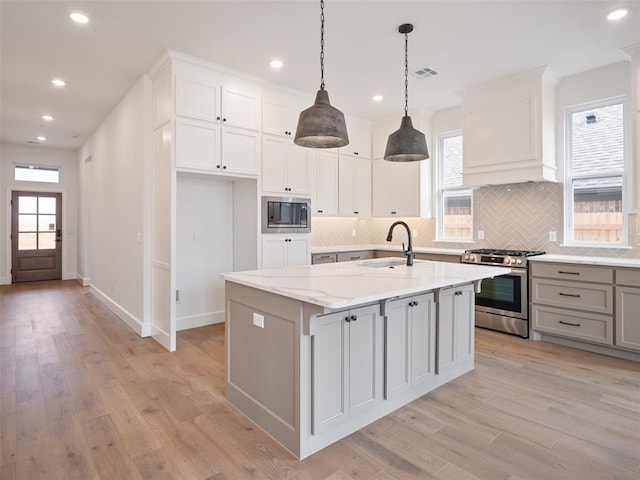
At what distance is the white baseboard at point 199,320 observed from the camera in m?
4.46

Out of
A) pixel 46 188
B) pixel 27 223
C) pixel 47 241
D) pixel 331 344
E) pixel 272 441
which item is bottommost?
pixel 272 441

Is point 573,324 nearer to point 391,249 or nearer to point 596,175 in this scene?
point 596,175

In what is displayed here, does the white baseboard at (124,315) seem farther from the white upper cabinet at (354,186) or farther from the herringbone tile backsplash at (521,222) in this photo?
the white upper cabinet at (354,186)

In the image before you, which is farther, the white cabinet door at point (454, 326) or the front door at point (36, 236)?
the front door at point (36, 236)

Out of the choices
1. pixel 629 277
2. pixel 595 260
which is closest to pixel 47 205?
pixel 595 260

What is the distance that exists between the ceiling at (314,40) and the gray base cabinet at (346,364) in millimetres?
2390

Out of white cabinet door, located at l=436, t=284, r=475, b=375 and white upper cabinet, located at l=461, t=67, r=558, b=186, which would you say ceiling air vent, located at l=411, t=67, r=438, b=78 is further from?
white cabinet door, located at l=436, t=284, r=475, b=375

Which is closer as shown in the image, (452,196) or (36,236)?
(452,196)

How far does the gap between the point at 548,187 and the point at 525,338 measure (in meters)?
1.80

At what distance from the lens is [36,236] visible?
26.5ft

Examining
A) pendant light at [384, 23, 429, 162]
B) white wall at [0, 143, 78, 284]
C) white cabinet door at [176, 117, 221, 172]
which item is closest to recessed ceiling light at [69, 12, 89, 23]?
white cabinet door at [176, 117, 221, 172]

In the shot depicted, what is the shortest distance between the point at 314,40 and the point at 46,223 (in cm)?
782

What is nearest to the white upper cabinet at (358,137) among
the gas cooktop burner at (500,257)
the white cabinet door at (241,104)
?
the white cabinet door at (241,104)

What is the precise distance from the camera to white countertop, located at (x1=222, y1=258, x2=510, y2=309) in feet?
6.14
